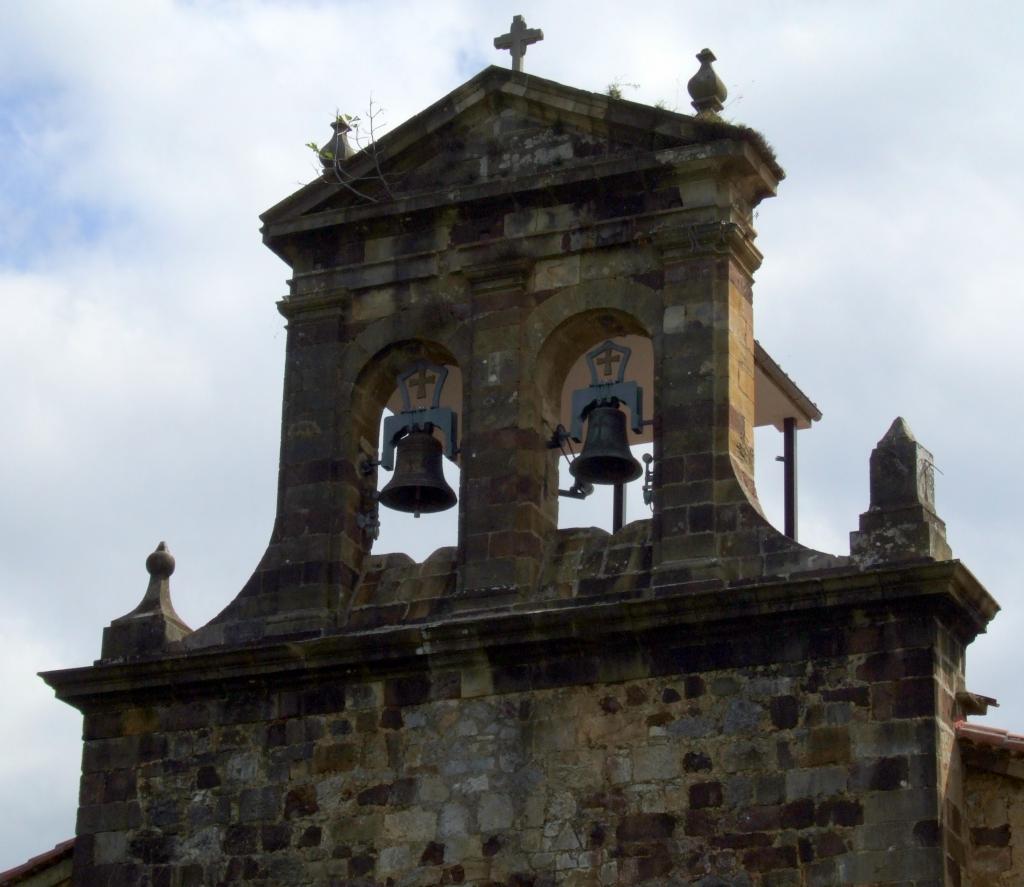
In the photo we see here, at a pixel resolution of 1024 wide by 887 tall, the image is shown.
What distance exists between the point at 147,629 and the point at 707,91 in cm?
501

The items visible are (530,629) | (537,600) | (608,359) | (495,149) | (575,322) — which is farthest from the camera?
(495,149)

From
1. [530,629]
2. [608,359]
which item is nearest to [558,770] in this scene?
[530,629]

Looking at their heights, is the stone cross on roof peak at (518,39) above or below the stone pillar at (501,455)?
above

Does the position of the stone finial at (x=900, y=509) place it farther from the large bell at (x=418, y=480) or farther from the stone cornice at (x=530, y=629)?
the large bell at (x=418, y=480)

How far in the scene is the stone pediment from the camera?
1962cm

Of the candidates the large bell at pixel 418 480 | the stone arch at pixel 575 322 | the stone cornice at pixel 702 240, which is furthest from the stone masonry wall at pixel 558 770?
the stone cornice at pixel 702 240

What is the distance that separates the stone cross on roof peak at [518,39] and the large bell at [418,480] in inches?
107

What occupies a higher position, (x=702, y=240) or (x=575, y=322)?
(x=702, y=240)

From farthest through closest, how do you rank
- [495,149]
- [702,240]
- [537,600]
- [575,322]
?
1. [495,149]
2. [575,322]
3. [702,240]
4. [537,600]

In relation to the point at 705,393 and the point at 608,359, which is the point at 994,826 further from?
the point at 608,359

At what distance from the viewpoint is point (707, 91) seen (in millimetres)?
19734

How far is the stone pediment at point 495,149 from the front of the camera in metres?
19.6

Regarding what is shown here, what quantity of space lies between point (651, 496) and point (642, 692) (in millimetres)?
1343

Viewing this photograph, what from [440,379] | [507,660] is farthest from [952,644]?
[440,379]
